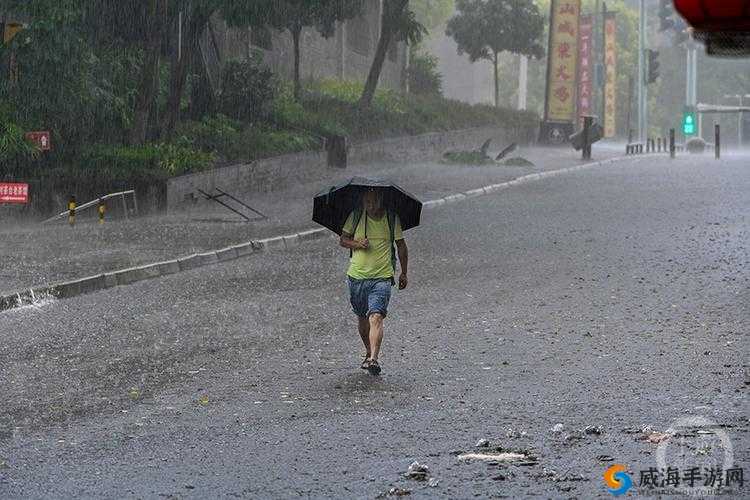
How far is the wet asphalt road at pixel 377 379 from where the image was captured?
768 cm

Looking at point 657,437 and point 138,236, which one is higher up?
point 138,236

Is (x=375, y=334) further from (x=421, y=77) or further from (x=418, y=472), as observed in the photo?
(x=421, y=77)

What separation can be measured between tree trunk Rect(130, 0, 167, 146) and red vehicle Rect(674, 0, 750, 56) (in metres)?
25.2

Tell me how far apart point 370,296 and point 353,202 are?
760 mm

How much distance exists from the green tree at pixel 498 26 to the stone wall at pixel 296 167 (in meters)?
15.1

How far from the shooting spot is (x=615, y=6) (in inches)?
4309

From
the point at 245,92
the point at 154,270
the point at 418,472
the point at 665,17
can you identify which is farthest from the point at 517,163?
the point at 418,472

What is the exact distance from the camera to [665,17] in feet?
135

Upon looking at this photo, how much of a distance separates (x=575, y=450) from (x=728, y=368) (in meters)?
3.25

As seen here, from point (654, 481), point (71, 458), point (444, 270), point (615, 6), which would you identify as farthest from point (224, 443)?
point (615, 6)

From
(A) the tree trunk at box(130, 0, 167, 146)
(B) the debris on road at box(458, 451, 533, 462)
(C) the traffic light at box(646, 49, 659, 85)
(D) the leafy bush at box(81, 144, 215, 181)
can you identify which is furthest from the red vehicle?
(C) the traffic light at box(646, 49, 659, 85)

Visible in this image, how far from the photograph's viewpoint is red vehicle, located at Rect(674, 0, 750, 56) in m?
3.82

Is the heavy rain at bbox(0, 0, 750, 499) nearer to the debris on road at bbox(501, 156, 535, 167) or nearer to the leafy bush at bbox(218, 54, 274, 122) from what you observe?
the leafy bush at bbox(218, 54, 274, 122)

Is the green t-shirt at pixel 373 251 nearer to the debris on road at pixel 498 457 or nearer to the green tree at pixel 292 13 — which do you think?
the debris on road at pixel 498 457
